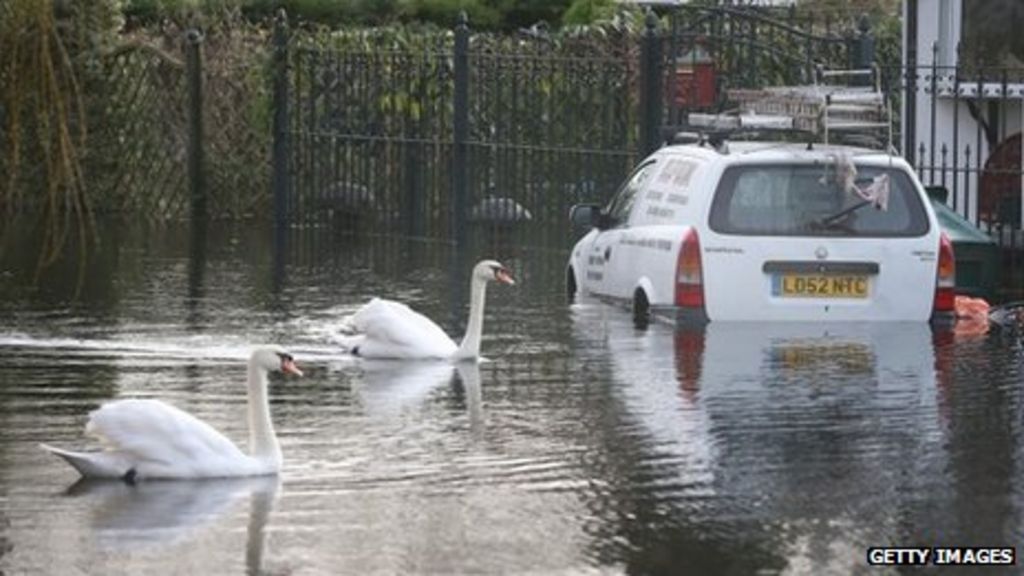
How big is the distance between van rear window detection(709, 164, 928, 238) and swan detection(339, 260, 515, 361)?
6.85ft

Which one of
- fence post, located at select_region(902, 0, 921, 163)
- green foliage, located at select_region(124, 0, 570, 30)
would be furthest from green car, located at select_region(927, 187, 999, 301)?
green foliage, located at select_region(124, 0, 570, 30)

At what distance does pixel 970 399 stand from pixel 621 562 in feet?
19.7

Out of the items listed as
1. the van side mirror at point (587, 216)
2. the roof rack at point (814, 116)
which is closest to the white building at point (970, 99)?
the roof rack at point (814, 116)

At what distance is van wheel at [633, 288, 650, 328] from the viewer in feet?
68.9

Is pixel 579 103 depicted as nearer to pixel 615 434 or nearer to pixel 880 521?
pixel 615 434

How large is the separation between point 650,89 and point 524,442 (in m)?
12.8

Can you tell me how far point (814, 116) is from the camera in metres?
21.9

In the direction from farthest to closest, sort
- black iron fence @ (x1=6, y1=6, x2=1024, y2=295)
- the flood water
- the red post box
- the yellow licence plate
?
the red post box → black iron fence @ (x1=6, y1=6, x2=1024, y2=295) → the yellow licence plate → the flood water

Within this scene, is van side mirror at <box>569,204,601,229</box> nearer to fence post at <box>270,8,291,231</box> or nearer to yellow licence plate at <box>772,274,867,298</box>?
yellow licence plate at <box>772,274,867,298</box>

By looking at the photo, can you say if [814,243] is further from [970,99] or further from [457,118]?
[457,118]

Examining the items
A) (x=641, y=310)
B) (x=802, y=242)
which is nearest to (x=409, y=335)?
(x=641, y=310)

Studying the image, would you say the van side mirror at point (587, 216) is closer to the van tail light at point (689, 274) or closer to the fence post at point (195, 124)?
the van tail light at point (689, 274)

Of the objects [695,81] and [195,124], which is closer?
[695,81]

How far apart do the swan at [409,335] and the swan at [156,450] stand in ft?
16.5
